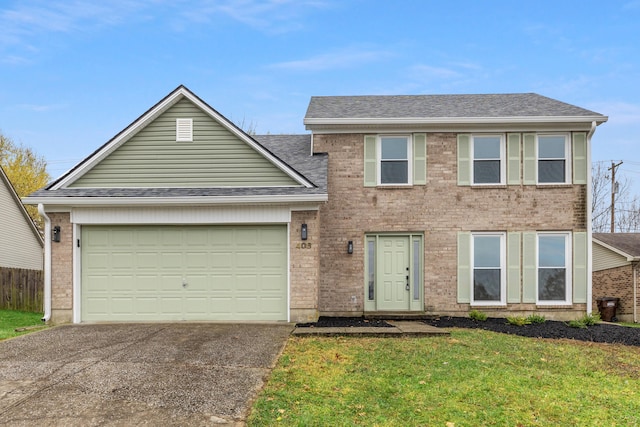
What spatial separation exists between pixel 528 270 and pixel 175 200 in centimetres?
927

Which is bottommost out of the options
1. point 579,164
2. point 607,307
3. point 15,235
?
point 607,307

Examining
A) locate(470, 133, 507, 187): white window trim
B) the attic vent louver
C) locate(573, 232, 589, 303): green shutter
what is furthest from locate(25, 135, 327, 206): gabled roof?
locate(573, 232, 589, 303): green shutter

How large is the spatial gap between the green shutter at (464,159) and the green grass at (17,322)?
10990 millimetres

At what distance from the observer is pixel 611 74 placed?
34875 millimetres

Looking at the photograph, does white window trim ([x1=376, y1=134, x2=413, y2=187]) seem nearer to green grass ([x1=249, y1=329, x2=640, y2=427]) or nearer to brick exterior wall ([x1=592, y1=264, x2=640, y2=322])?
green grass ([x1=249, y1=329, x2=640, y2=427])

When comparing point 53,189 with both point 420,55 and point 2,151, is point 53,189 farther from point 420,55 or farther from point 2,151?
point 2,151

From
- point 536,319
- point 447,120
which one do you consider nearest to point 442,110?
point 447,120

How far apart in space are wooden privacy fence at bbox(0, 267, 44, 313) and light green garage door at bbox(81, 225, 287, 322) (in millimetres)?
6182

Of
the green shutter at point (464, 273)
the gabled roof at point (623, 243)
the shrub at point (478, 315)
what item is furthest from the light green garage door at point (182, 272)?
the gabled roof at point (623, 243)

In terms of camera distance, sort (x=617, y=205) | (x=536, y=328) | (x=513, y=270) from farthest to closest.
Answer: (x=617, y=205) < (x=513, y=270) < (x=536, y=328)

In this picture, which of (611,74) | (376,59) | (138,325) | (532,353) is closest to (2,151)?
(376,59)

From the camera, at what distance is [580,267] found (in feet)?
40.4

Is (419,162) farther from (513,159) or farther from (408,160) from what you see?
(513,159)

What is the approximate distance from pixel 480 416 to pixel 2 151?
36.1m
